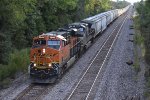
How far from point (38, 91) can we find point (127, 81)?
608 cm

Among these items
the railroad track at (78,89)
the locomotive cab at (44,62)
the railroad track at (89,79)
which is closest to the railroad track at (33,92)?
the railroad track at (78,89)

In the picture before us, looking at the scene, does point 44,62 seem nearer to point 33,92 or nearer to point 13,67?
point 33,92

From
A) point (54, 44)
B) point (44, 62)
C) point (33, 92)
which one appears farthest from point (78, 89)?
point (54, 44)

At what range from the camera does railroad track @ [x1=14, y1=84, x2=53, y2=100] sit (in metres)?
19.4

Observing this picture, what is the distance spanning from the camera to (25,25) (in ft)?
119

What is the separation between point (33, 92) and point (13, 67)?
17.6 ft

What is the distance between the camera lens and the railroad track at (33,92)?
19.4 m

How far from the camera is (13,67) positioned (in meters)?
25.5

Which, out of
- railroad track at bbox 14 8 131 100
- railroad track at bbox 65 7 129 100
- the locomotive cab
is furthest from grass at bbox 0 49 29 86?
railroad track at bbox 65 7 129 100

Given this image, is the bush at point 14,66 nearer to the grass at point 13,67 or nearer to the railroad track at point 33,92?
the grass at point 13,67

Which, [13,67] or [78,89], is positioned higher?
[13,67]

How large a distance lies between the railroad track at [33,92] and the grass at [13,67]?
1.98 m

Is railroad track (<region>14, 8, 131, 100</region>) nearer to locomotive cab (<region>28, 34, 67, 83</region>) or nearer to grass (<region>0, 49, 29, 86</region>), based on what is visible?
locomotive cab (<region>28, 34, 67, 83</region>)

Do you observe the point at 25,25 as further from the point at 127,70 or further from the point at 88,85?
the point at 88,85
